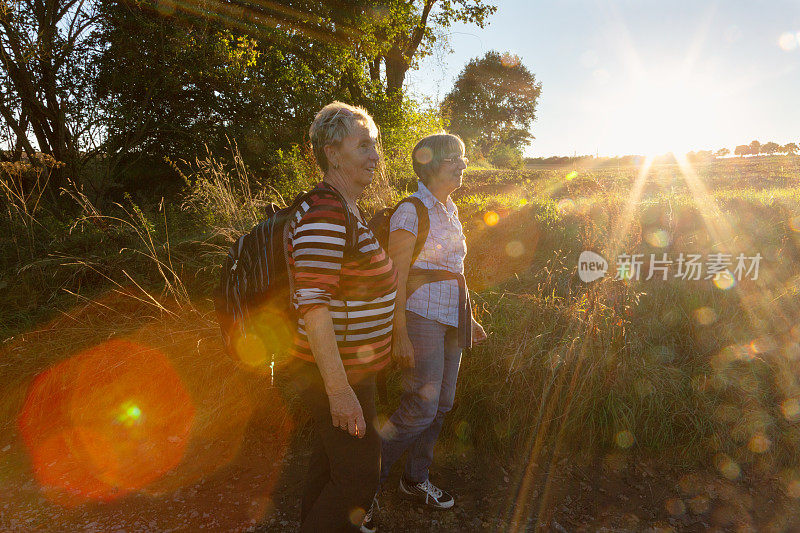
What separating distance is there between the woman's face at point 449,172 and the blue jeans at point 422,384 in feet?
2.04

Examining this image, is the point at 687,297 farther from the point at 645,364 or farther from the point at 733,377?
the point at 645,364

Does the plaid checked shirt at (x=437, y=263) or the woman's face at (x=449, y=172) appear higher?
Answer: the woman's face at (x=449, y=172)

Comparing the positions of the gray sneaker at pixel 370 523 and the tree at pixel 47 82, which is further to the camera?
the tree at pixel 47 82

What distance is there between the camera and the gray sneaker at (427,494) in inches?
98.0

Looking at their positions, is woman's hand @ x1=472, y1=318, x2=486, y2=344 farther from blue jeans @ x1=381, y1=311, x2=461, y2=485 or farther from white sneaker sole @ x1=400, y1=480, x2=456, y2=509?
white sneaker sole @ x1=400, y1=480, x2=456, y2=509

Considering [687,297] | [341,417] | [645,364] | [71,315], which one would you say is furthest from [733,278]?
[71,315]

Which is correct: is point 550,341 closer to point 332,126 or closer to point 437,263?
point 437,263

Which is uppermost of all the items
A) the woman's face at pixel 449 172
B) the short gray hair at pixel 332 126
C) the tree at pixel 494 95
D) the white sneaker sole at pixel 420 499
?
the tree at pixel 494 95

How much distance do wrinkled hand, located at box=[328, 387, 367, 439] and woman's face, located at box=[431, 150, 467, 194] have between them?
3.49 ft

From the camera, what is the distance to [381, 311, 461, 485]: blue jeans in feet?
6.79

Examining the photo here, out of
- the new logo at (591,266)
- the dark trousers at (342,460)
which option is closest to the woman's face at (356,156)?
the dark trousers at (342,460)

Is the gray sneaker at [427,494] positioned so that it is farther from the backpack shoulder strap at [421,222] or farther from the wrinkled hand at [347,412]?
the backpack shoulder strap at [421,222]

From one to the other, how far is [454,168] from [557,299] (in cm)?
219

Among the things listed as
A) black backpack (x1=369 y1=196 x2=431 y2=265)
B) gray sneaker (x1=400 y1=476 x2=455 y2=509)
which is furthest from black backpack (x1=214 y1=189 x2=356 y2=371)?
gray sneaker (x1=400 y1=476 x2=455 y2=509)
